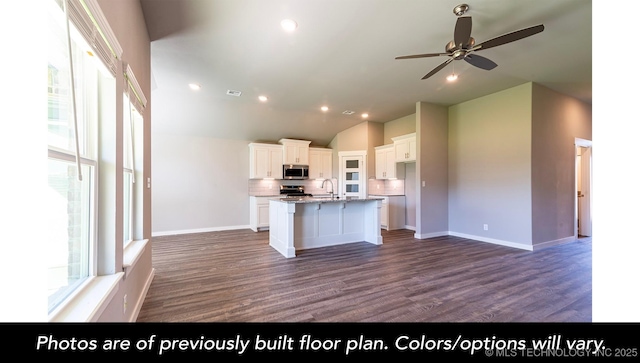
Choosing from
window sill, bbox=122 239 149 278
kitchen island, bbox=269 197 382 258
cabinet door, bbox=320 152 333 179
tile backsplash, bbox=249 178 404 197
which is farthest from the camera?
cabinet door, bbox=320 152 333 179

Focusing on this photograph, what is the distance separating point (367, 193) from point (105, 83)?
584 centimetres

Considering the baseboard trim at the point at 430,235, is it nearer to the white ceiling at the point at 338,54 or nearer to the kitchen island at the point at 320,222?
the kitchen island at the point at 320,222

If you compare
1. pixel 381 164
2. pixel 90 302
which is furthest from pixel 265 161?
pixel 90 302

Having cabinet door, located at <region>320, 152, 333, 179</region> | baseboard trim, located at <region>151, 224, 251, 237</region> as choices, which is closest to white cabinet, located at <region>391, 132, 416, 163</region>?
cabinet door, located at <region>320, 152, 333, 179</region>

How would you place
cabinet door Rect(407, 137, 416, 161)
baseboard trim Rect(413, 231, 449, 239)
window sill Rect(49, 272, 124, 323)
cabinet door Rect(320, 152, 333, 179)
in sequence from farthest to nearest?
cabinet door Rect(320, 152, 333, 179) → cabinet door Rect(407, 137, 416, 161) → baseboard trim Rect(413, 231, 449, 239) → window sill Rect(49, 272, 124, 323)

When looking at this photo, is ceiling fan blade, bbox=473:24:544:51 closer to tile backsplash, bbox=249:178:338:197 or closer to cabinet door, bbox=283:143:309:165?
cabinet door, bbox=283:143:309:165

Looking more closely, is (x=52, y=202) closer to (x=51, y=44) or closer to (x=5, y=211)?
(x=5, y=211)

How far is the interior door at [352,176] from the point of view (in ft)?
22.1

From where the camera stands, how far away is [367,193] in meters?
6.61

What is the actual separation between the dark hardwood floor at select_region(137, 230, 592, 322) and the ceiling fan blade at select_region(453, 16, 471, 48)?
8.90 ft

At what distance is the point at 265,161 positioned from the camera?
259 inches

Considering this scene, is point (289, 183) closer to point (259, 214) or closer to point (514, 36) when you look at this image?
point (259, 214)

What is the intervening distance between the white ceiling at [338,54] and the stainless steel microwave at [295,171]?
1.74 m

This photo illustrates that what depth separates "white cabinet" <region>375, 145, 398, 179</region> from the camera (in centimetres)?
621
